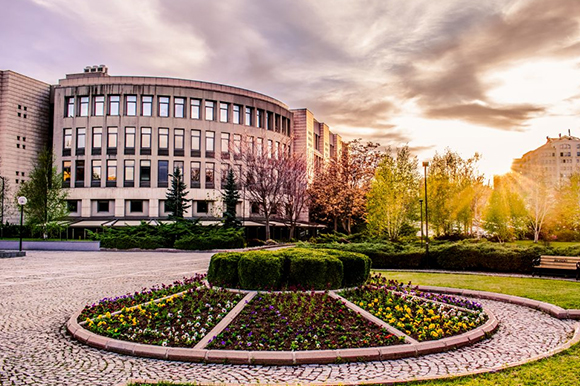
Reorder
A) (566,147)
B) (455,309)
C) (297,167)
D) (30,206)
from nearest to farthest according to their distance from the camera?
1. (455,309)
2. (30,206)
3. (297,167)
4. (566,147)

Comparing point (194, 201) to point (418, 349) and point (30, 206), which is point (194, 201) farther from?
point (418, 349)

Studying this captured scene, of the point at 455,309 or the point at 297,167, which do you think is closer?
the point at 455,309

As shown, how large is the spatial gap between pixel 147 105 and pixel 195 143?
7.02 metres

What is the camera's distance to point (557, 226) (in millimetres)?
47812

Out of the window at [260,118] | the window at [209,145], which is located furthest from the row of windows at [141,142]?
the window at [260,118]

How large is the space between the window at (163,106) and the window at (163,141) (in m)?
1.86

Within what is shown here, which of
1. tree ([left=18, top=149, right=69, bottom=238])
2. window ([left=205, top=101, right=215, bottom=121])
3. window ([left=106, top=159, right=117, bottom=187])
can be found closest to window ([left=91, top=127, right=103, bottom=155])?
window ([left=106, top=159, right=117, bottom=187])

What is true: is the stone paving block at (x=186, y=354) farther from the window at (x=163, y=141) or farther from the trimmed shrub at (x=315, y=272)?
the window at (x=163, y=141)

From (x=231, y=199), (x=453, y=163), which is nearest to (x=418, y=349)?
(x=231, y=199)

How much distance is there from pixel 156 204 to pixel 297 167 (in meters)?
16.8

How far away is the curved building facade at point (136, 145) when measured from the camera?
171 ft

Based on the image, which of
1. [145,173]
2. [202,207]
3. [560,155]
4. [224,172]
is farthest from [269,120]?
[560,155]

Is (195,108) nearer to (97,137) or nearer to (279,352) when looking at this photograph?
(97,137)

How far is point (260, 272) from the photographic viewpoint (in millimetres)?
10602
